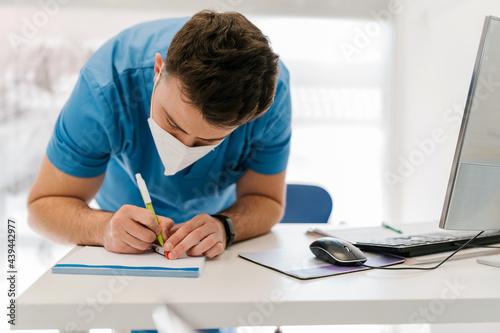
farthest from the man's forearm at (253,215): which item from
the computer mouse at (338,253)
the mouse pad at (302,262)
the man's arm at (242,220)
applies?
the computer mouse at (338,253)

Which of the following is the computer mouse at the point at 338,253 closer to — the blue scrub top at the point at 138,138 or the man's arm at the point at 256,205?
the man's arm at the point at 256,205

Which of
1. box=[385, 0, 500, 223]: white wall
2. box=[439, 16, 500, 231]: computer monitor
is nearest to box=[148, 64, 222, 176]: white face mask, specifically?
box=[439, 16, 500, 231]: computer monitor

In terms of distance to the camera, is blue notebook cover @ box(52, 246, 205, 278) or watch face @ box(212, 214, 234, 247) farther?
watch face @ box(212, 214, 234, 247)

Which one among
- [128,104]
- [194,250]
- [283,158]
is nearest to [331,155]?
[283,158]

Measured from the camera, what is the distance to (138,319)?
65 centimetres

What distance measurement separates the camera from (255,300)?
2.18 ft

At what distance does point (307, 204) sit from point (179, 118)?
965mm

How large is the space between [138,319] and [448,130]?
6.45 feet

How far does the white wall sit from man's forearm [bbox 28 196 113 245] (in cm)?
160

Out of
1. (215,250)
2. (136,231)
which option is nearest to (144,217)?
(136,231)

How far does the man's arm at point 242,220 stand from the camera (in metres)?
0.88

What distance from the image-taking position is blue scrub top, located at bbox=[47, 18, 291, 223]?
42.8 inches

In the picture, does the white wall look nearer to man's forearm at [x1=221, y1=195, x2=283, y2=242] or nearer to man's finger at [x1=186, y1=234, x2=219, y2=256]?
man's forearm at [x1=221, y1=195, x2=283, y2=242]

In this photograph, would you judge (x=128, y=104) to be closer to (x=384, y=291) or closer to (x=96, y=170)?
(x=96, y=170)
